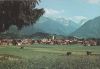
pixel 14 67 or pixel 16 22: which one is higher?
pixel 16 22

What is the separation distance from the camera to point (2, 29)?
181ft

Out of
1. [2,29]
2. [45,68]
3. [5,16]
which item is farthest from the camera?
[2,29]

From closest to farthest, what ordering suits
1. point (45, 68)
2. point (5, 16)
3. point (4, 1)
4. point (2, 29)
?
point (45, 68), point (4, 1), point (5, 16), point (2, 29)

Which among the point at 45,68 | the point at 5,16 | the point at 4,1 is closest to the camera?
the point at 45,68

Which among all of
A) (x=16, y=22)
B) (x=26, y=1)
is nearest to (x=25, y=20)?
(x=16, y=22)

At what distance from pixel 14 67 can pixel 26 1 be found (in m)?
20.1

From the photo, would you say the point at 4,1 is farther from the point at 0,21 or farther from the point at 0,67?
the point at 0,67

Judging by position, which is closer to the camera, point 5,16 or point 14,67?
point 14,67

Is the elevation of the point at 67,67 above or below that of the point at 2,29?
below

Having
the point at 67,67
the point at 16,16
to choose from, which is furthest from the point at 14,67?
the point at 16,16

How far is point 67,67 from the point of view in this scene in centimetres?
3048

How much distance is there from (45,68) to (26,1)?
20558mm

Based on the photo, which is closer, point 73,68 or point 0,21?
point 73,68

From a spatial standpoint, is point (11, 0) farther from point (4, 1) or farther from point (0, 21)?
point (0, 21)
